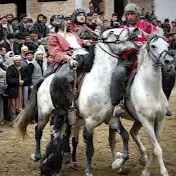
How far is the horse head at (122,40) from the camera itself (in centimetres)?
747

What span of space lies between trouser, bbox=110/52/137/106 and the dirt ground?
1433mm

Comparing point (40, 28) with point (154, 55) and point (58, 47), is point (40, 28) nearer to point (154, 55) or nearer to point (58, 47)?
point (58, 47)

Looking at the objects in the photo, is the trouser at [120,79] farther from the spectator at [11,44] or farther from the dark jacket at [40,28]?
the dark jacket at [40,28]

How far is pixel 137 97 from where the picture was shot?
7418 mm

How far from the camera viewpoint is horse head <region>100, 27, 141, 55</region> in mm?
7473

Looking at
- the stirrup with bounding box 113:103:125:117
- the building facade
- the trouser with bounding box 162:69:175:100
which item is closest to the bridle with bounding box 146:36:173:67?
the stirrup with bounding box 113:103:125:117

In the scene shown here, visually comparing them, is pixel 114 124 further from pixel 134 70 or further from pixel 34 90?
pixel 34 90

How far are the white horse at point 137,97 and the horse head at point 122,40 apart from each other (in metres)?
0.14

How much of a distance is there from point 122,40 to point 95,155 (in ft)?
9.16

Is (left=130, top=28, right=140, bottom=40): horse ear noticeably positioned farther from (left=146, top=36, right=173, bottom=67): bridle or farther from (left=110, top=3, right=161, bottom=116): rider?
(left=146, top=36, right=173, bottom=67): bridle

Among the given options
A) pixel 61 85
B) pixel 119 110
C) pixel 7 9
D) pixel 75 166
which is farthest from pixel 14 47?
pixel 7 9

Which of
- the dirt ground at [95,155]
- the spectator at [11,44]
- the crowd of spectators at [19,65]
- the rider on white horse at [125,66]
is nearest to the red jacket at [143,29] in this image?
the rider on white horse at [125,66]

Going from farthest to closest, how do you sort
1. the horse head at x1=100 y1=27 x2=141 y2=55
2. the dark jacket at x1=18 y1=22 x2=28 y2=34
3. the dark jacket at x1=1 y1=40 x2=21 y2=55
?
the dark jacket at x1=18 y1=22 x2=28 y2=34 → the dark jacket at x1=1 y1=40 x2=21 y2=55 → the horse head at x1=100 y1=27 x2=141 y2=55

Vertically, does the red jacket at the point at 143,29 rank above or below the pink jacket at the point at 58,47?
above
